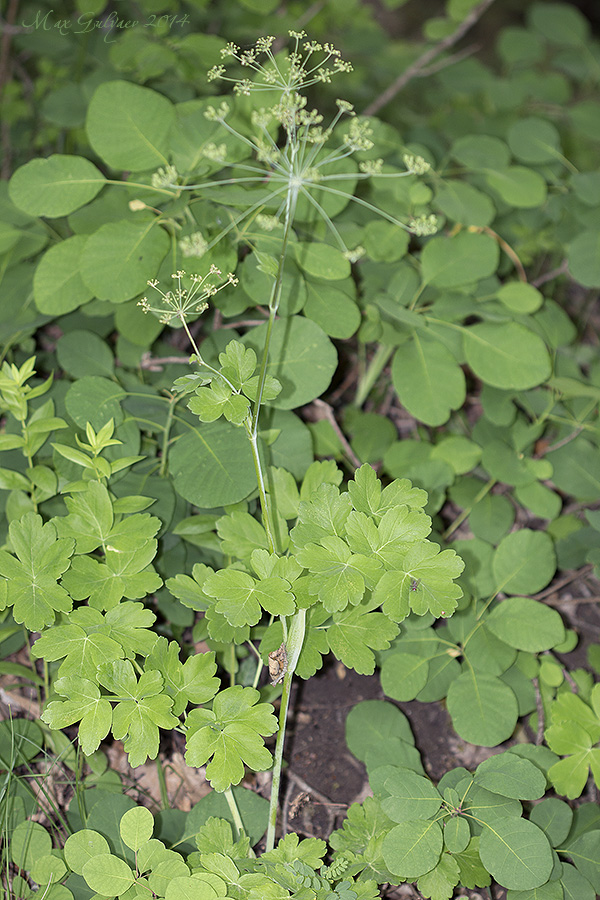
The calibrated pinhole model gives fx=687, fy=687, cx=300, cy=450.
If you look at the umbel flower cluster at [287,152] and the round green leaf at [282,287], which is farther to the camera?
the round green leaf at [282,287]

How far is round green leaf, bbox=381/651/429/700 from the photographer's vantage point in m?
1.55

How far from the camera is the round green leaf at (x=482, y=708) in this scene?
151cm

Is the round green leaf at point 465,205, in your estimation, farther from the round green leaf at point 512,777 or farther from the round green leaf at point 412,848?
the round green leaf at point 412,848

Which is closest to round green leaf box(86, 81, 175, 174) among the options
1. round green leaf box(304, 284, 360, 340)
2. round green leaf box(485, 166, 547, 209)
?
round green leaf box(304, 284, 360, 340)

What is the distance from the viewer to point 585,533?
6.14 ft

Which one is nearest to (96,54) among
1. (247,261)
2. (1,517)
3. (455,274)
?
(247,261)

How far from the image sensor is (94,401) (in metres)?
1.61

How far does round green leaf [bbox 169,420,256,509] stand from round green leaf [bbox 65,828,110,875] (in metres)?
0.66

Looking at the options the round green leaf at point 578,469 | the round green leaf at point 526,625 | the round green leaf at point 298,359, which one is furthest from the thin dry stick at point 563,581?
the round green leaf at point 298,359

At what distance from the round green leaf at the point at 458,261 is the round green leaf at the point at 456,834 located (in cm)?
135

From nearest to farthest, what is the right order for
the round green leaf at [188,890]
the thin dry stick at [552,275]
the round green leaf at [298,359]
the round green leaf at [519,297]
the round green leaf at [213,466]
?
the round green leaf at [188,890] → the round green leaf at [213,466] → the round green leaf at [298,359] → the round green leaf at [519,297] → the thin dry stick at [552,275]

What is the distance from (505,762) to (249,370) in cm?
91

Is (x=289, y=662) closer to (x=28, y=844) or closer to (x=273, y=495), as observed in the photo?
(x=273, y=495)

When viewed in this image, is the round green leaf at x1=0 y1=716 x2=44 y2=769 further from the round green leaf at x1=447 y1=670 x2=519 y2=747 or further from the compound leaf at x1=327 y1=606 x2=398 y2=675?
the round green leaf at x1=447 y1=670 x2=519 y2=747
